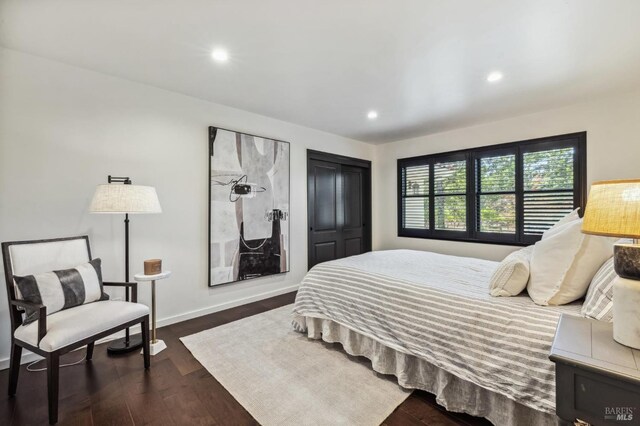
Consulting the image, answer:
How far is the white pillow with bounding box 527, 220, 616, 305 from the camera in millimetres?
1483

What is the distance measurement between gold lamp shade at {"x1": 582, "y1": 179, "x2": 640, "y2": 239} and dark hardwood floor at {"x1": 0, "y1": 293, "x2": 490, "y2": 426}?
1.30m

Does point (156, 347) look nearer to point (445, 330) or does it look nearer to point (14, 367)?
point (14, 367)

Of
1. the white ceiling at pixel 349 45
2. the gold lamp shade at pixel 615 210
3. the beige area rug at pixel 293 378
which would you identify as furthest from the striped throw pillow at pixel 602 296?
the white ceiling at pixel 349 45

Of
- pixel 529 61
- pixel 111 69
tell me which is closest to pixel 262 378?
pixel 111 69

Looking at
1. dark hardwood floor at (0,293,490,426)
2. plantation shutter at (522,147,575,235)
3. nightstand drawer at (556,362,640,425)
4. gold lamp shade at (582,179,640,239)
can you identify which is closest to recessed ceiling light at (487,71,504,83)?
plantation shutter at (522,147,575,235)

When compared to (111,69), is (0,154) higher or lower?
lower

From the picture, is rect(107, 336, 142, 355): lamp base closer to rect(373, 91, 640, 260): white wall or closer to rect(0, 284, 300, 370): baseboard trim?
rect(0, 284, 300, 370): baseboard trim

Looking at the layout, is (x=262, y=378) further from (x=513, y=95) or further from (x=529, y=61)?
(x=513, y=95)

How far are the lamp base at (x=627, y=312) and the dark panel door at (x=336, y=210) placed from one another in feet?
11.6

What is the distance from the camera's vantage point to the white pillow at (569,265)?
148 cm

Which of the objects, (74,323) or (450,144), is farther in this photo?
(450,144)

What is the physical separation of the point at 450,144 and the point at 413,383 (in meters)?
3.66

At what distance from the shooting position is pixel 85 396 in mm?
1783

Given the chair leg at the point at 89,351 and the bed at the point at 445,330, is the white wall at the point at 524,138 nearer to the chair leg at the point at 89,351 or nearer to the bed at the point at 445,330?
the bed at the point at 445,330
